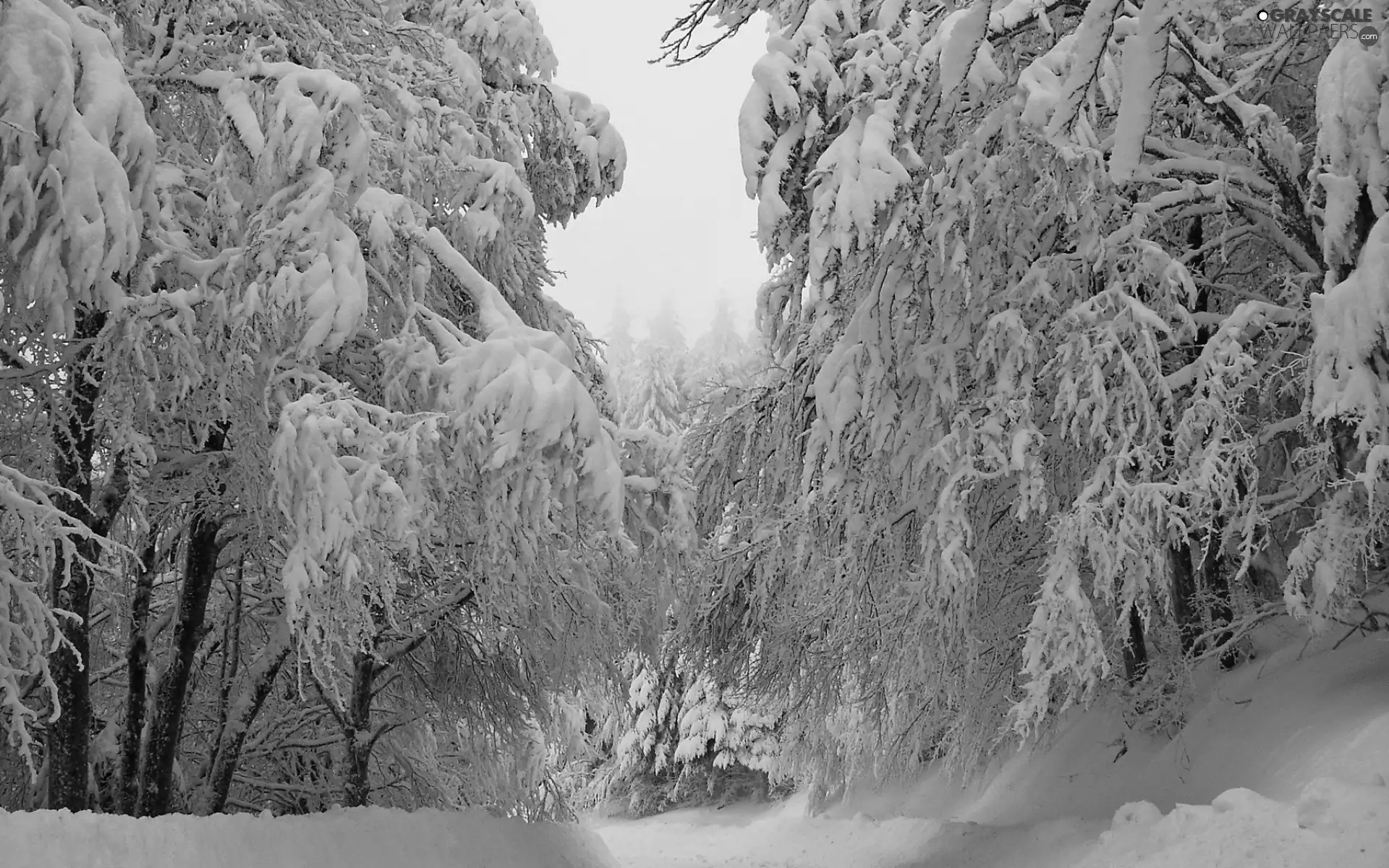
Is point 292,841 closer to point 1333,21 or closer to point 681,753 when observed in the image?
point 1333,21

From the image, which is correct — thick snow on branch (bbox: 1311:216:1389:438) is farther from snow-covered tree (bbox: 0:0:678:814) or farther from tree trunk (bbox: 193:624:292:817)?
tree trunk (bbox: 193:624:292:817)

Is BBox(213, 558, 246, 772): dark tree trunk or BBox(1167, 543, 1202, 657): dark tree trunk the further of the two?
BBox(1167, 543, 1202, 657): dark tree trunk

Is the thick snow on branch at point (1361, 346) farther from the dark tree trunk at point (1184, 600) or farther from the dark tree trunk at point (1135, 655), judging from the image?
the dark tree trunk at point (1135, 655)

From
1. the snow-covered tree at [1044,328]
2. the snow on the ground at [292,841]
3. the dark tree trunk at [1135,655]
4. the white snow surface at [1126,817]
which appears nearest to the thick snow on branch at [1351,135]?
the snow-covered tree at [1044,328]

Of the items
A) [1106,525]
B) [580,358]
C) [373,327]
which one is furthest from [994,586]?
[373,327]

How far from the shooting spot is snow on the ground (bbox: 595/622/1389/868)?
211 inches

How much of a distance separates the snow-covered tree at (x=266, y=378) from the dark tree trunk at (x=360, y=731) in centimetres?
2

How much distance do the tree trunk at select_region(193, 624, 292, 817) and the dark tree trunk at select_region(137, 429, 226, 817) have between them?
1.79ft

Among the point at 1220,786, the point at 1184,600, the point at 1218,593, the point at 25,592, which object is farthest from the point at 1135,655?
the point at 25,592

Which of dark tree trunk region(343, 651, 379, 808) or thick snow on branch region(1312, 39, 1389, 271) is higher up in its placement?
thick snow on branch region(1312, 39, 1389, 271)

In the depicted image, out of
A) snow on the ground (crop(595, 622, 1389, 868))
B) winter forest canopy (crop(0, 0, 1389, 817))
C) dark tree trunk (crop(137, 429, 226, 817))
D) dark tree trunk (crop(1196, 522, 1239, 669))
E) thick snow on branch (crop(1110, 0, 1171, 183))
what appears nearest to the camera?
thick snow on branch (crop(1110, 0, 1171, 183))

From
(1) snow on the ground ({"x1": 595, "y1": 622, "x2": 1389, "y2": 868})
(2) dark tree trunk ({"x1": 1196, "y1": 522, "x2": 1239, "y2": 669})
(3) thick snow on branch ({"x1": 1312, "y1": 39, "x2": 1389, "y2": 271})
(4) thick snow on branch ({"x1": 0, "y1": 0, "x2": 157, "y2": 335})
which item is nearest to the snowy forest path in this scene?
(1) snow on the ground ({"x1": 595, "y1": 622, "x2": 1389, "y2": 868})

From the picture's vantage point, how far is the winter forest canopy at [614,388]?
5.09 meters

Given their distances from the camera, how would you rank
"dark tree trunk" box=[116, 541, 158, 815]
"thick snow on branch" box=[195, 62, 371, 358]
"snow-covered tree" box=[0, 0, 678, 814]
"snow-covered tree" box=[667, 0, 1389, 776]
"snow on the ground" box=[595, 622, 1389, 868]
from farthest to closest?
1. "dark tree trunk" box=[116, 541, 158, 815]
2. "snow-covered tree" box=[667, 0, 1389, 776]
3. "snow on the ground" box=[595, 622, 1389, 868]
4. "thick snow on branch" box=[195, 62, 371, 358]
5. "snow-covered tree" box=[0, 0, 678, 814]
